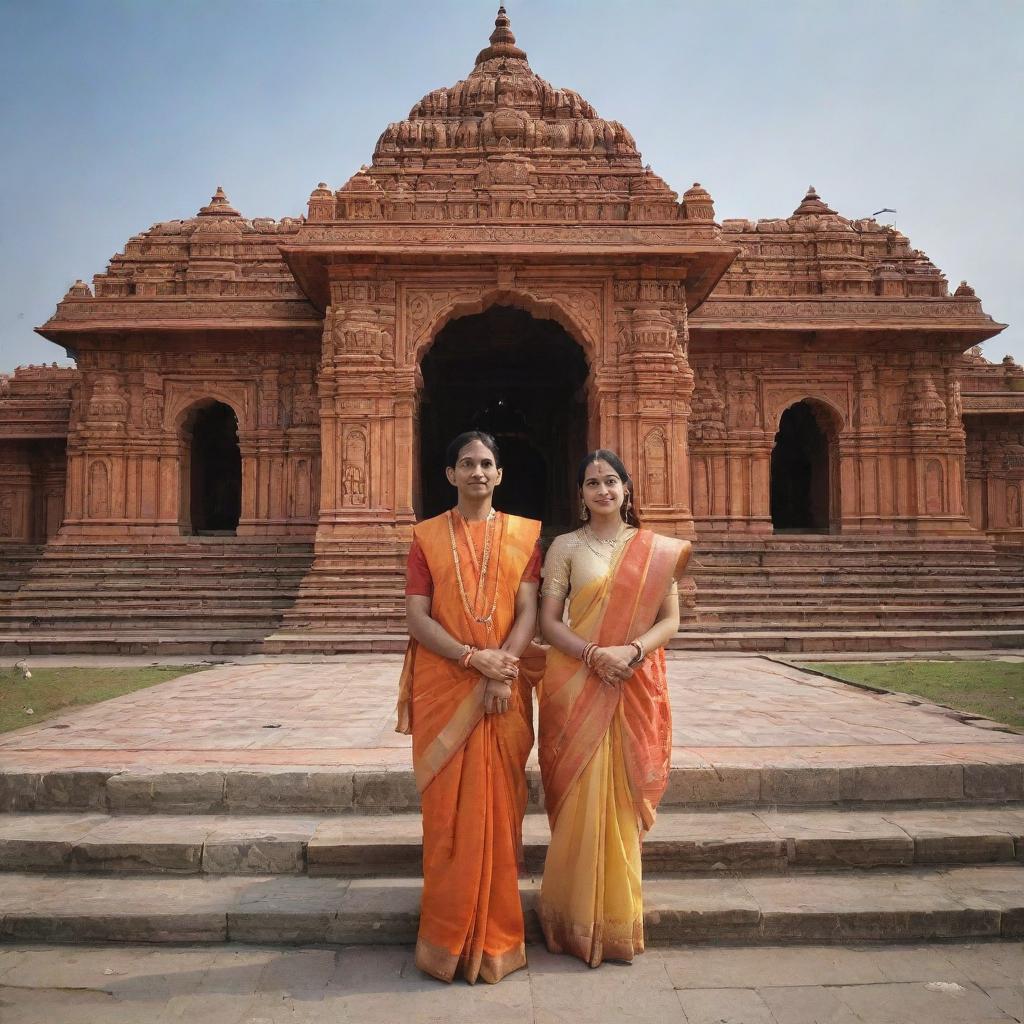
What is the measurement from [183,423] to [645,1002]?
15.4m

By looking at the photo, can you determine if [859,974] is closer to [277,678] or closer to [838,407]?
[277,678]

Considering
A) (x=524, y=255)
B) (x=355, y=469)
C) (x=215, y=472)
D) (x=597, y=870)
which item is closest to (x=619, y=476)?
(x=597, y=870)

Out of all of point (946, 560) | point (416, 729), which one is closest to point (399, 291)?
point (946, 560)

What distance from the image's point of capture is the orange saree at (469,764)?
294cm

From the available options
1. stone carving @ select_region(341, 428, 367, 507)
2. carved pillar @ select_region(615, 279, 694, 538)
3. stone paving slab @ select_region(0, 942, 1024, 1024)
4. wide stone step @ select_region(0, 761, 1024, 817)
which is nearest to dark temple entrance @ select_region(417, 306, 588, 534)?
carved pillar @ select_region(615, 279, 694, 538)

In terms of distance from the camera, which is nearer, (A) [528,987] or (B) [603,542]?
(A) [528,987]

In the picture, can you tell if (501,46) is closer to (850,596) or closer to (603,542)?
(850,596)

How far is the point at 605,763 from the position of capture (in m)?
3.07

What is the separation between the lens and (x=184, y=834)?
396 centimetres

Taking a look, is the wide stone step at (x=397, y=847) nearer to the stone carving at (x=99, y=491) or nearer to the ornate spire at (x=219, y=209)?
the stone carving at (x=99, y=491)

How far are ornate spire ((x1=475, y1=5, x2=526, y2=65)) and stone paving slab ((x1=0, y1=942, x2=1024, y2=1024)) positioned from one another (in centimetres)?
1958

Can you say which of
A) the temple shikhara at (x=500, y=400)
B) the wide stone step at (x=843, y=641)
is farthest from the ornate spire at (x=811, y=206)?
the wide stone step at (x=843, y=641)

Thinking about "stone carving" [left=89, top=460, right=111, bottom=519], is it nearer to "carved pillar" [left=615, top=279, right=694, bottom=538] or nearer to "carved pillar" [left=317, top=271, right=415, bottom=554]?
"carved pillar" [left=317, top=271, right=415, bottom=554]

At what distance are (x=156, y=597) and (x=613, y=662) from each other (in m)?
11.4
